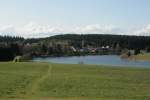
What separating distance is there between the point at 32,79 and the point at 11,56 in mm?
55777

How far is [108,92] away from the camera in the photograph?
26.7 metres

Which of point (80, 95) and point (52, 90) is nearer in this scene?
point (80, 95)

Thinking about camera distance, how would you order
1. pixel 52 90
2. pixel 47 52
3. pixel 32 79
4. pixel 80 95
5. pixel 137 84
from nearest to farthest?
pixel 80 95
pixel 52 90
pixel 137 84
pixel 32 79
pixel 47 52

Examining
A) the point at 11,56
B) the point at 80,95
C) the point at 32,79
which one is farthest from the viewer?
the point at 11,56

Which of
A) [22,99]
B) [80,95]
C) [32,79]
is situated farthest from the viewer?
[32,79]

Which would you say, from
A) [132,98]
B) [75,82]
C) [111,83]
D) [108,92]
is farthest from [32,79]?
[132,98]

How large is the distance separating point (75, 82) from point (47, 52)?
148m

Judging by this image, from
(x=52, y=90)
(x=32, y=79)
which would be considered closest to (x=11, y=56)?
(x=32, y=79)

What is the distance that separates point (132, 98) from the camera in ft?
79.4

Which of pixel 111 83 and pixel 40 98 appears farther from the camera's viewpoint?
pixel 111 83

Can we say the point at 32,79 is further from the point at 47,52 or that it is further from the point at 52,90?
the point at 47,52

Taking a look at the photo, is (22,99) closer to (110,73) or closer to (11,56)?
(110,73)

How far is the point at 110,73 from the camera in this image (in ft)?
136

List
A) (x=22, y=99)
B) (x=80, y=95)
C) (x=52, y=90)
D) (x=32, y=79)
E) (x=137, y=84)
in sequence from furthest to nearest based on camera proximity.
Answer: (x=32, y=79) < (x=137, y=84) < (x=52, y=90) < (x=80, y=95) < (x=22, y=99)
